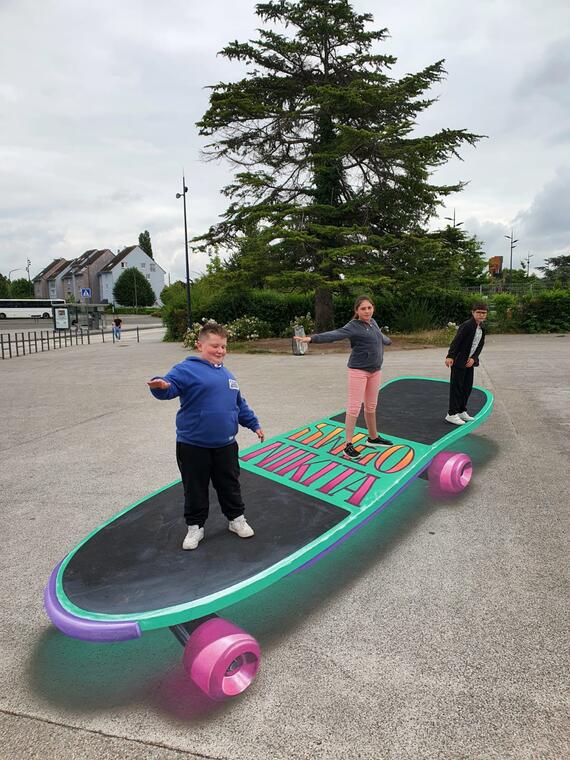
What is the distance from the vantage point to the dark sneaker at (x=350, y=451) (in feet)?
14.6

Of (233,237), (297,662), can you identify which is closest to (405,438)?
(297,662)

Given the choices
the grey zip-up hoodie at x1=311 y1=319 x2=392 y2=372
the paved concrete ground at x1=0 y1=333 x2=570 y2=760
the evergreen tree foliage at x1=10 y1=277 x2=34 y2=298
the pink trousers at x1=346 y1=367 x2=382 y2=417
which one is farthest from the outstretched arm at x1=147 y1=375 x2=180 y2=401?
the evergreen tree foliage at x1=10 y1=277 x2=34 y2=298

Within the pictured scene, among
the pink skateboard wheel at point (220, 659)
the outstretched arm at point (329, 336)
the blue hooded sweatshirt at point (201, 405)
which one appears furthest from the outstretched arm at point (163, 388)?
the outstretched arm at point (329, 336)

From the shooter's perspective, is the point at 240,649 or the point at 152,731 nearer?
the point at 152,731

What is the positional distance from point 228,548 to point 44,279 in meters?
104

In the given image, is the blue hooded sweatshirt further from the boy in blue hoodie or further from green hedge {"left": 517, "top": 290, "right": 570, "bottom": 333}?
green hedge {"left": 517, "top": 290, "right": 570, "bottom": 333}

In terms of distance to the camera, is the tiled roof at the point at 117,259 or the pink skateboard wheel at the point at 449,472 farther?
the tiled roof at the point at 117,259

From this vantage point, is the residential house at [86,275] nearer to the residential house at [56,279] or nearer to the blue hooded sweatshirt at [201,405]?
the residential house at [56,279]

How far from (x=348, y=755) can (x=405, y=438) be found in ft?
11.0

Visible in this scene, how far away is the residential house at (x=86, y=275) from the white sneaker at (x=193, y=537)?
86.9 meters

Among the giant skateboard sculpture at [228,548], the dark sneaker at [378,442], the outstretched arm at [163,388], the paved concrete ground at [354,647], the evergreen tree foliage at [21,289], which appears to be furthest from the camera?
the evergreen tree foliage at [21,289]

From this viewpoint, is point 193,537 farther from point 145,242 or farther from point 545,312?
point 145,242

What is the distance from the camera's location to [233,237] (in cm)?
1955

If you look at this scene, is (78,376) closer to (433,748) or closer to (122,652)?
(122,652)
